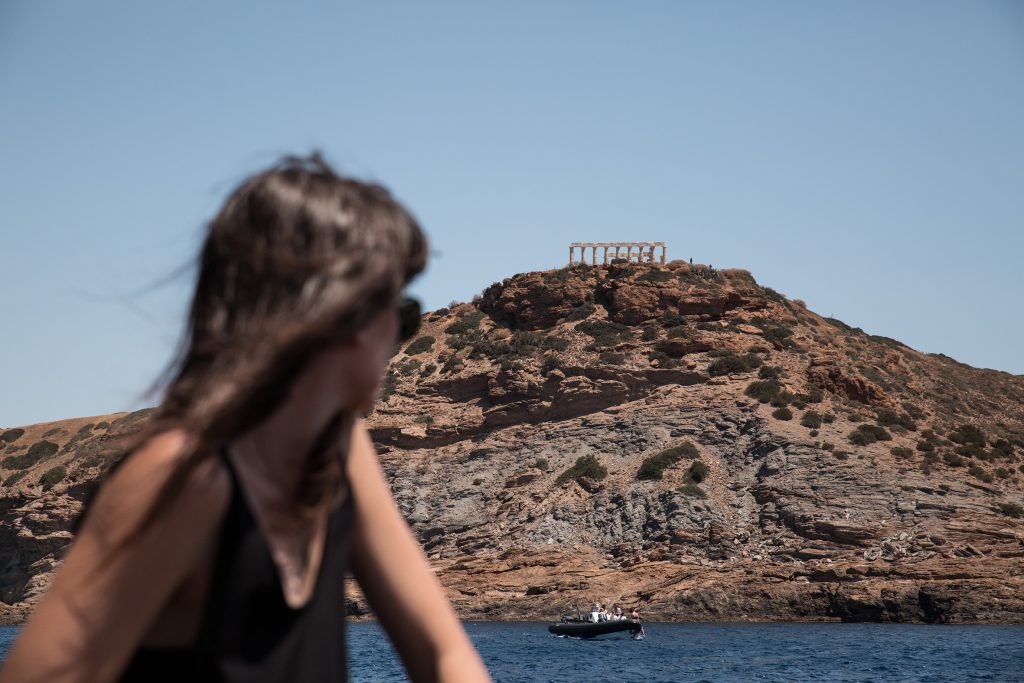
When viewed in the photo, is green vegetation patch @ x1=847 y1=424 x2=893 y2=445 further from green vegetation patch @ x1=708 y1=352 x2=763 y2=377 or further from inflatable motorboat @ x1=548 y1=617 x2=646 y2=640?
inflatable motorboat @ x1=548 y1=617 x2=646 y2=640

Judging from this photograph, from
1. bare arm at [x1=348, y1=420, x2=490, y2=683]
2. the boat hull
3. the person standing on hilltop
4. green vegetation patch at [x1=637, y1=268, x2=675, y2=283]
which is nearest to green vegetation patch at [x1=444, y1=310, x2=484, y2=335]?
green vegetation patch at [x1=637, y1=268, x2=675, y2=283]

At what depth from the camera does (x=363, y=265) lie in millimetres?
954

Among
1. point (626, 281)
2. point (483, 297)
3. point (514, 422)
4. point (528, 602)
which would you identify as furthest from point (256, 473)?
point (483, 297)

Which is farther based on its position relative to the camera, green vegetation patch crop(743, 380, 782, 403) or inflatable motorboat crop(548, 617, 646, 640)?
green vegetation patch crop(743, 380, 782, 403)

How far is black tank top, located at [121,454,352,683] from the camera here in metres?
0.94

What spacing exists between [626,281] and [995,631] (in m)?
25.9

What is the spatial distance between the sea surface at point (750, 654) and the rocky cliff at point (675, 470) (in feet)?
3.86

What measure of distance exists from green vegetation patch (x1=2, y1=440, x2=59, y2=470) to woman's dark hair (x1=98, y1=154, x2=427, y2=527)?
6837 cm

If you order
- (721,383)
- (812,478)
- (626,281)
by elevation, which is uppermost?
(626,281)

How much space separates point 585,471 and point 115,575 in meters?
49.2

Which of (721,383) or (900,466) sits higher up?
(721,383)

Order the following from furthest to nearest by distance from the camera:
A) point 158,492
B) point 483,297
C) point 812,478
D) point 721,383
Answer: point 483,297 < point 721,383 < point 812,478 < point 158,492

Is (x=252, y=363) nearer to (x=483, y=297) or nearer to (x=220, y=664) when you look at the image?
(x=220, y=664)

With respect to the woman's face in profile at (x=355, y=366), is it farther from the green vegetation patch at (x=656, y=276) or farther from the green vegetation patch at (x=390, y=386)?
the green vegetation patch at (x=656, y=276)
